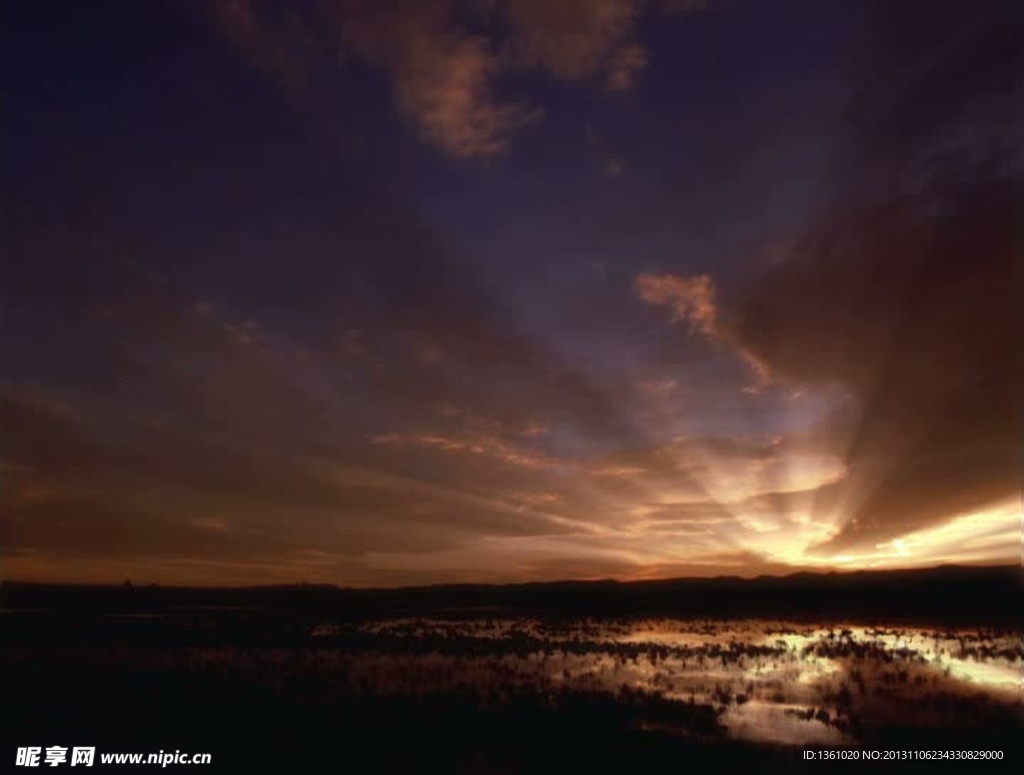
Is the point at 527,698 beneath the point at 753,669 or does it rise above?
beneath

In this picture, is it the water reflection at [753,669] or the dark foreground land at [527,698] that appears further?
the water reflection at [753,669]

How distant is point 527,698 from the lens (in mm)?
20031

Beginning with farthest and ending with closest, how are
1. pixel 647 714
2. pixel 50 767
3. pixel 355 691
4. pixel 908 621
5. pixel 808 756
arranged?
pixel 908 621 < pixel 355 691 < pixel 647 714 < pixel 50 767 < pixel 808 756

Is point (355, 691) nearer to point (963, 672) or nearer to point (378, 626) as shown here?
point (963, 672)

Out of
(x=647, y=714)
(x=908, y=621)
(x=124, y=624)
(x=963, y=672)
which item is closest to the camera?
(x=647, y=714)

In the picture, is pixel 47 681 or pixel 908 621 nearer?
pixel 47 681

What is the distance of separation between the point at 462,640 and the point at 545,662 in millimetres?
9993

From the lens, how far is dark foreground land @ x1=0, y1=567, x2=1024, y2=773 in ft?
47.5

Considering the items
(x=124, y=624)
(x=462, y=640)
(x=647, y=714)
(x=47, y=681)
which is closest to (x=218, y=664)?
(x=47, y=681)

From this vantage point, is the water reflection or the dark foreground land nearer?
the dark foreground land

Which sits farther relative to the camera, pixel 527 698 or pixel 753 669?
pixel 753 669

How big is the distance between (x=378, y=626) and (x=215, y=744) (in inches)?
1299

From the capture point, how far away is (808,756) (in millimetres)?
13797

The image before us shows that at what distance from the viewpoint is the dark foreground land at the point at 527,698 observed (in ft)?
47.5
